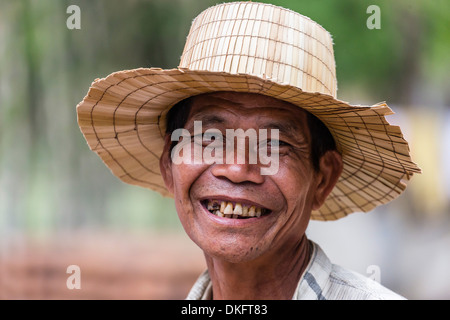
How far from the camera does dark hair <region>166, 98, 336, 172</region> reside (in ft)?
7.68

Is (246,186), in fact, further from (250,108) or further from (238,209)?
(250,108)

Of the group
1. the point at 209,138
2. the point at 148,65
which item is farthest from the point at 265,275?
the point at 148,65

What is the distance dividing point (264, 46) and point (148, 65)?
7.35 meters

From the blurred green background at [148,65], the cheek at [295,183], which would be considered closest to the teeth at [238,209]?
the cheek at [295,183]

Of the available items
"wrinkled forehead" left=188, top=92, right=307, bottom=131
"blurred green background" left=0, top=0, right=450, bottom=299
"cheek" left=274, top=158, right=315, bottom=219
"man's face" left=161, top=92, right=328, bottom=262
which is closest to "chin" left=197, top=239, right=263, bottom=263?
"man's face" left=161, top=92, right=328, bottom=262

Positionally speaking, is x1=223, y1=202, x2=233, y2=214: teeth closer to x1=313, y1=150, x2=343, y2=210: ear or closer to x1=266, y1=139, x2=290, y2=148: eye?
x1=266, y1=139, x2=290, y2=148: eye

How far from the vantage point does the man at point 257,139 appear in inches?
83.5

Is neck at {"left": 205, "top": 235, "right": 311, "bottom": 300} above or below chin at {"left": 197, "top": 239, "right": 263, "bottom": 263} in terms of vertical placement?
below

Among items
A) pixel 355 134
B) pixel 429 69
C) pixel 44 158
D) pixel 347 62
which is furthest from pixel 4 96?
pixel 355 134

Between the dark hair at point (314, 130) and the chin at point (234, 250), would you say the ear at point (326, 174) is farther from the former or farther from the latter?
the chin at point (234, 250)

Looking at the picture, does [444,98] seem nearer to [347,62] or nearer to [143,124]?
[347,62]

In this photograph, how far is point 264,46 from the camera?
84.6 inches

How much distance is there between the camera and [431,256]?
9.09m

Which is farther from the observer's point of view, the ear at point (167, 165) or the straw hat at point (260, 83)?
the ear at point (167, 165)
